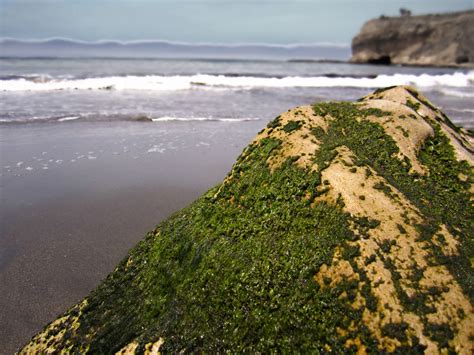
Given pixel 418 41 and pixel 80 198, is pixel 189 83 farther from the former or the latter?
pixel 418 41

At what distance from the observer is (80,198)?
685cm

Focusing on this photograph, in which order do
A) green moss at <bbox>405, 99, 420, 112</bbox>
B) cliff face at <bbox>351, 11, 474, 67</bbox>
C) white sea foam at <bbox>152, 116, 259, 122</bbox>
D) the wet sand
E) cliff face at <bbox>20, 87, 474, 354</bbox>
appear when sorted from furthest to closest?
1. cliff face at <bbox>351, 11, 474, 67</bbox>
2. white sea foam at <bbox>152, 116, 259, 122</bbox>
3. the wet sand
4. green moss at <bbox>405, 99, 420, 112</bbox>
5. cliff face at <bbox>20, 87, 474, 354</bbox>

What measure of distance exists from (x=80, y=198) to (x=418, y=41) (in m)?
78.0

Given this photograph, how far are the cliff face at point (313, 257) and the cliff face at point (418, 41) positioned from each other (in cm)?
7020

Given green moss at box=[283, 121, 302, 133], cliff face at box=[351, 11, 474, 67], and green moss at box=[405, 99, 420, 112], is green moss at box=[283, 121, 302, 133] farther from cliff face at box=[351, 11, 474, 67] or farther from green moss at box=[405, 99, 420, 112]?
cliff face at box=[351, 11, 474, 67]

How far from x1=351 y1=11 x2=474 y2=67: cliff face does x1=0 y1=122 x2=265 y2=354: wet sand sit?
66.6 metres

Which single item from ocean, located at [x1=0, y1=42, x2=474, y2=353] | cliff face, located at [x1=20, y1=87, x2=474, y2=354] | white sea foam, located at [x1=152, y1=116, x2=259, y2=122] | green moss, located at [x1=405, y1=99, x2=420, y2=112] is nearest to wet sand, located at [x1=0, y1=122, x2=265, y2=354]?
ocean, located at [x1=0, y1=42, x2=474, y2=353]

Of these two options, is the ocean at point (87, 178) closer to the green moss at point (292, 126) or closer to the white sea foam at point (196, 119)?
the white sea foam at point (196, 119)

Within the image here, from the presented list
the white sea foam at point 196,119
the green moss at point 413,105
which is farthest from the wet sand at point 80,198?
the green moss at point 413,105

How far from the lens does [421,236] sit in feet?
7.85

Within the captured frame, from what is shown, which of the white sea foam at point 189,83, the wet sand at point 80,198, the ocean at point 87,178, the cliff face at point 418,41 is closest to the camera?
the wet sand at point 80,198

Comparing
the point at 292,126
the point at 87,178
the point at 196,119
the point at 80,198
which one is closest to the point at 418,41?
the point at 196,119

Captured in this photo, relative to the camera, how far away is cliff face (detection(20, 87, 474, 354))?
2104 mm

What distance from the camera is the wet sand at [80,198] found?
4488mm
